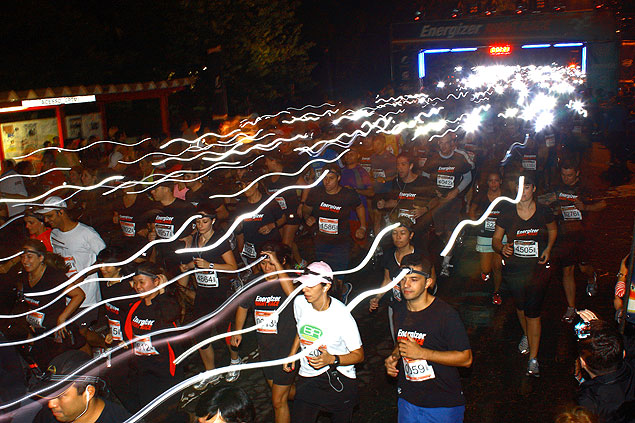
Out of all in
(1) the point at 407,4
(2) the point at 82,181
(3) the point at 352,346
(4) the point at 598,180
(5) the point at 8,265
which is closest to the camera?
(3) the point at 352,346

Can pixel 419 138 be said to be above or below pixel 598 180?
above

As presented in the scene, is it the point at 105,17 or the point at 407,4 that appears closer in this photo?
the point at 105,17

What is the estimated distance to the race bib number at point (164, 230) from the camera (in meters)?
7.72

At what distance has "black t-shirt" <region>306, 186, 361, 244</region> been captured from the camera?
8070mm

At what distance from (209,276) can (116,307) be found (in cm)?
Result: 106

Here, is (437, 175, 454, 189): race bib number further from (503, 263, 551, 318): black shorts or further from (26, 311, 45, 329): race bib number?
(26, 311, 45, 329): race bib number

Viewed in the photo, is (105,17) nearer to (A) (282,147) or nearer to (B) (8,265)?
(A) (282,147)

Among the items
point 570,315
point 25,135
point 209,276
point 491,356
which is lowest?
point 491,356

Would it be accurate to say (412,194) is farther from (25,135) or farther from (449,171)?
(25,135)

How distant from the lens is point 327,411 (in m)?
4.94

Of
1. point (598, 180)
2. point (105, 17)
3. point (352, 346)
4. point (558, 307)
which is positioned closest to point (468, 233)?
point (558, 307)

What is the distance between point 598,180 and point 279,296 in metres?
13.4

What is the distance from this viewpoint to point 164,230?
778 cm

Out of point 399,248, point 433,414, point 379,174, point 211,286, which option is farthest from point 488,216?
point 433,414
